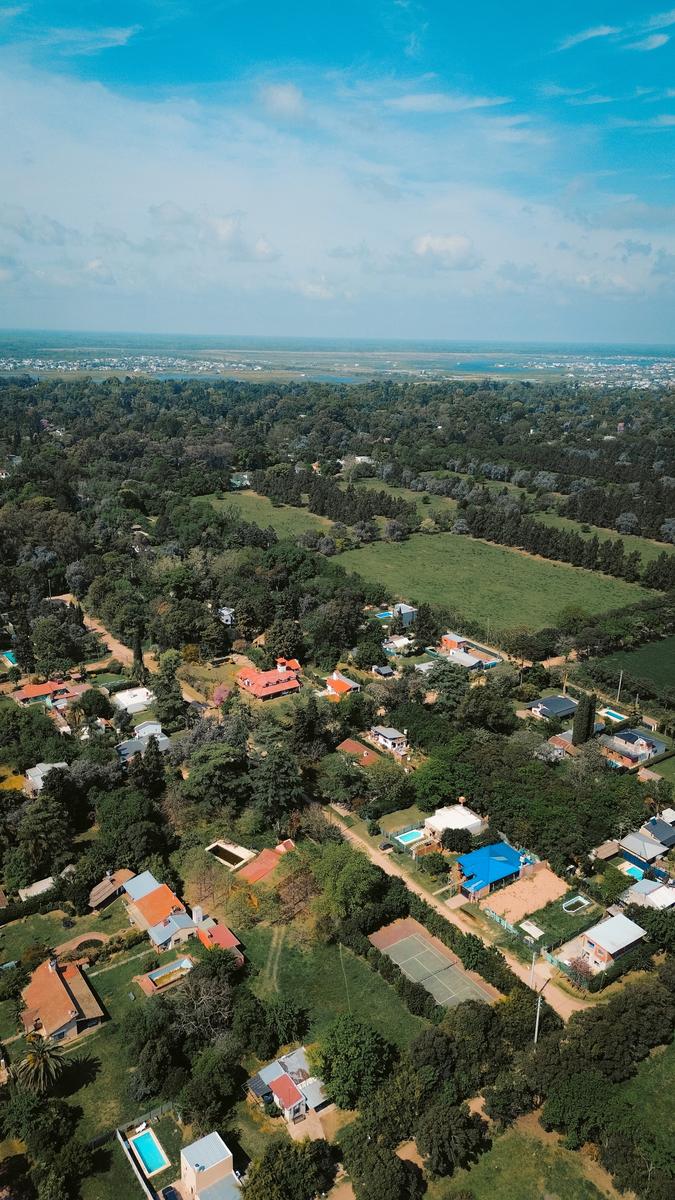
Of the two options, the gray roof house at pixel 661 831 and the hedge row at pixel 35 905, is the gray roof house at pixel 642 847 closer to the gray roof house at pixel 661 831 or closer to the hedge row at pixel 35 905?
the gray roof house at pixel 661 831

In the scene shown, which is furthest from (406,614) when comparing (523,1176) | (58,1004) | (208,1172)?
(208,1172)

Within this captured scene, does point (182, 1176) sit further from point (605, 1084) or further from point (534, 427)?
point (534, 427)

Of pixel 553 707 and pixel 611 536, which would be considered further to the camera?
pixel 611 536

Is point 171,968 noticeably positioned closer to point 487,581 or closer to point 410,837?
point 410,837

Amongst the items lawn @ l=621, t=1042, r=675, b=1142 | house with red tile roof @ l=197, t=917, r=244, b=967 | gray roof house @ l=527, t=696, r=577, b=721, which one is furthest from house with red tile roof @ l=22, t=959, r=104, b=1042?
gray roof house @ l=527, t=696, r=577, b=721

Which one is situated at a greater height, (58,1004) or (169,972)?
(58,1004)

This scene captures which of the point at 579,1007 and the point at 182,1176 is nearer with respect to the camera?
the point at 182,1176

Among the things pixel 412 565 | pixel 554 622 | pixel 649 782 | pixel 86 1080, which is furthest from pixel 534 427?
pixel 86 1080
